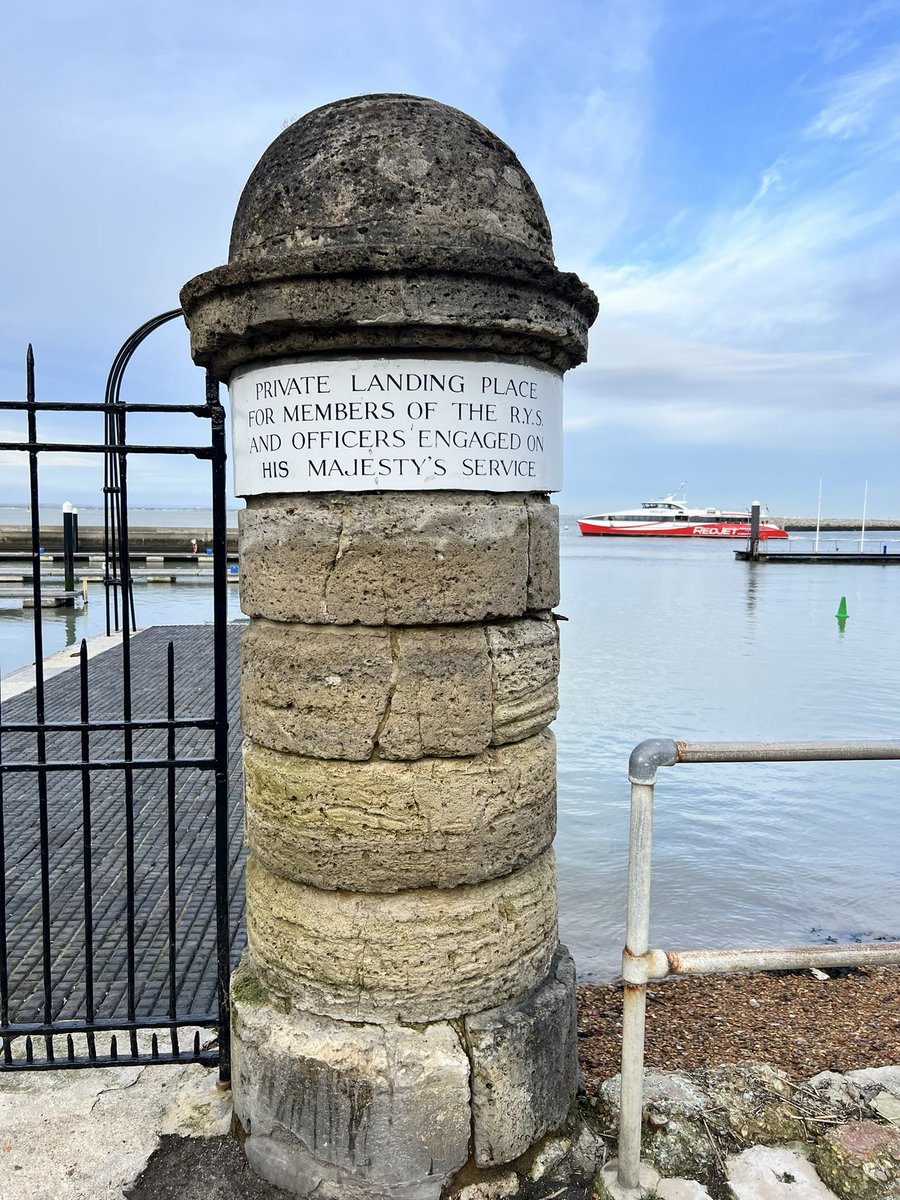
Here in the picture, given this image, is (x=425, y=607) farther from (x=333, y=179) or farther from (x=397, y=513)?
(x=333, y=179)

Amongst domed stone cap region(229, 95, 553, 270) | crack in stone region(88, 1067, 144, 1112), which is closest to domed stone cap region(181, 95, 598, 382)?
domed stone cap region(229, 95, 553, 270)

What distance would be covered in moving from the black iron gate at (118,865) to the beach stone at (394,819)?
387mm

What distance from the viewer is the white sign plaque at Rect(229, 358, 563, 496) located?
2500mm

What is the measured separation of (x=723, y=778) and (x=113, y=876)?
567cm

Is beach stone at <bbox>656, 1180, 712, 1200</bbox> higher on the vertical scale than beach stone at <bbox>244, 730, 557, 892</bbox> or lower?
lower

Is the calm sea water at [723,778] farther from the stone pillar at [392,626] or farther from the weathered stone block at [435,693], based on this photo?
the weathered stone block at [435,693]

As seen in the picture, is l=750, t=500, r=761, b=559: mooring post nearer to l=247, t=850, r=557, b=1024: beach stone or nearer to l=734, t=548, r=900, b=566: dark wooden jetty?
l=734, t=548, r=900, b=566: dark wooden jetty

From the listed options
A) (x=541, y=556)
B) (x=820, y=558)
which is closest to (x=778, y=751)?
(x=541, y=556)

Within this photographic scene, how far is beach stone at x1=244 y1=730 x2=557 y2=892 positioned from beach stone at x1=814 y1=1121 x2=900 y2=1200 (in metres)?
1.29

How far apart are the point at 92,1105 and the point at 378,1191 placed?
3.49 feet

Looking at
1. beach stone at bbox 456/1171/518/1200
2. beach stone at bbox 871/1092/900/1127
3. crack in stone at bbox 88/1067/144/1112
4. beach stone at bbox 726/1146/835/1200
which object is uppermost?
beach stone at bbox 871/1092/900/1127

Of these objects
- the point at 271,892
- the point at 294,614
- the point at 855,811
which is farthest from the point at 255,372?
the point at 855,811

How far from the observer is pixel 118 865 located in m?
5.59

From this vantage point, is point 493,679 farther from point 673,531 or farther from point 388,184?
point 673,531
